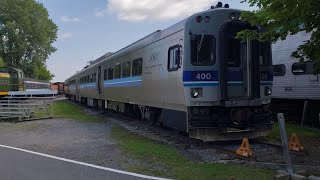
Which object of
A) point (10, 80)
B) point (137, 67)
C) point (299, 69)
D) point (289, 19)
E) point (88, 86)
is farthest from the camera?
point (10, 80)

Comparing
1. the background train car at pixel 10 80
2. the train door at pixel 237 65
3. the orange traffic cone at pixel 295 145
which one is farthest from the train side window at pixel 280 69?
the background train car at pixel 10 80

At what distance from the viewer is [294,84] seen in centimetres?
1750

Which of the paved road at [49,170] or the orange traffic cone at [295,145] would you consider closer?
the paved road at [49,170]

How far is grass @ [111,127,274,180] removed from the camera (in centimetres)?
819

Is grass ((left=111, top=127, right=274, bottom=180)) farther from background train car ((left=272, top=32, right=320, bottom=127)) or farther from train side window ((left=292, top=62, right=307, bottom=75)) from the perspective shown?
train side window ((left=292, top=62, right=307, bottom=75))

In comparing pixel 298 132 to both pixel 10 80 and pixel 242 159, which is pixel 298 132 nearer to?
pixel 242 159

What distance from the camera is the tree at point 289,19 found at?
812 cm

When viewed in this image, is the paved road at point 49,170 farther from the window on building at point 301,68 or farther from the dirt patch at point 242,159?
the window on building at point 301,68

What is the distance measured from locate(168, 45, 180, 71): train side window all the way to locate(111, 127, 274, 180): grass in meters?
2.11

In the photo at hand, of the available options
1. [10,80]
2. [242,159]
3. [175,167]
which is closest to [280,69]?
[242,159]

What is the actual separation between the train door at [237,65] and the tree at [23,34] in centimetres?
5985

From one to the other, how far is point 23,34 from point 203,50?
202 ft

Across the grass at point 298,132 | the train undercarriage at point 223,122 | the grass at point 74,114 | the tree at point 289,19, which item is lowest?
the grass at point 298,132

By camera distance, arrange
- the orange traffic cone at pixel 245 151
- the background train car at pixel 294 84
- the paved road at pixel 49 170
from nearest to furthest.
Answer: the paved road at pixel 49 170
the orange traffic cone at pixel 245 151
the background train car at pixel 294 84
